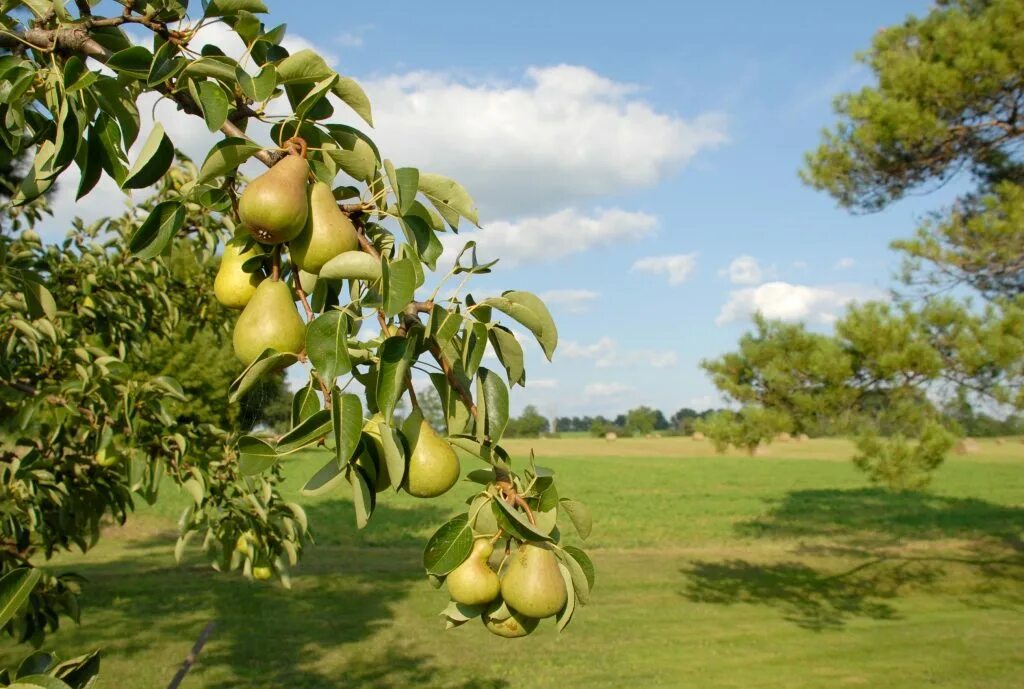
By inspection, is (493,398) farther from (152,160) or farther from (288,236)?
(152,160)

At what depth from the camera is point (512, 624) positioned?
0.94 meters

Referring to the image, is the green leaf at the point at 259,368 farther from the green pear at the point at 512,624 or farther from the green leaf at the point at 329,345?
the green pear at the point at 512,624

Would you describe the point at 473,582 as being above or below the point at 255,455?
below

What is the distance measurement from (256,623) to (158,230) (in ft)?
30.5

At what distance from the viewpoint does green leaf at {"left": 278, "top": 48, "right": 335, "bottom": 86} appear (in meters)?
0.90

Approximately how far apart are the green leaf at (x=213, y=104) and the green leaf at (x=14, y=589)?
1.72ft

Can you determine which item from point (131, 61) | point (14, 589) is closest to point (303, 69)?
point (131, 61)

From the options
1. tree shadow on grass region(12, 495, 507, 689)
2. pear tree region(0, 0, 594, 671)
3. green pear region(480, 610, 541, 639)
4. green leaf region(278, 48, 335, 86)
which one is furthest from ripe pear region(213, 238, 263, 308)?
tree shadow on grass region(12, 495, 507, 689)

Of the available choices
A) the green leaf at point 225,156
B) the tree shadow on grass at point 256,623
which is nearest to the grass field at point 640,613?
the tree shadow on grass at point 256,623

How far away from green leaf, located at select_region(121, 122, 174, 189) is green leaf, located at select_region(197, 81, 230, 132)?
0.08m

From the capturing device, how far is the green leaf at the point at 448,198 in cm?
96

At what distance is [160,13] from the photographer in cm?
95

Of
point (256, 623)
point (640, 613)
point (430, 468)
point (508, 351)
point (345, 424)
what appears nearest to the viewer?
point (345, 424)

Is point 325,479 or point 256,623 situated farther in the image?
point 256,623
